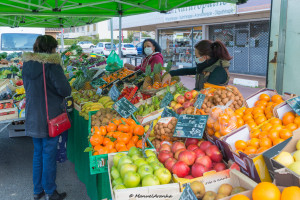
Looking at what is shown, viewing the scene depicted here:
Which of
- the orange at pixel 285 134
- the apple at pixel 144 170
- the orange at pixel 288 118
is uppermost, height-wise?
the orange at pixel 288 118

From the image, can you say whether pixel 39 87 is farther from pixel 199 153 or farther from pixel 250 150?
pixel 250 150

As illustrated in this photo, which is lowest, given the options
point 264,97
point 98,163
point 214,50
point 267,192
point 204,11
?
point 98,163

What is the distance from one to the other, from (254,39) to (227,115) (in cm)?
1175

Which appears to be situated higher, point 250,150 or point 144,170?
point 250,150

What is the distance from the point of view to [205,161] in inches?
80.9

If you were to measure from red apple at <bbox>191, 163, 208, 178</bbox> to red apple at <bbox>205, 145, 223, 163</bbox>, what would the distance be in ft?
0.53

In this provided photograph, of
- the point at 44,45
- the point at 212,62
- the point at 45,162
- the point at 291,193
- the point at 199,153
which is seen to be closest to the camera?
the point at 291,193

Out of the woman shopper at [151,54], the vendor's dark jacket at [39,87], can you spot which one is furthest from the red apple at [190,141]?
the woman shopper at [151,54]

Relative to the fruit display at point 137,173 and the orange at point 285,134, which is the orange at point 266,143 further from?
the fruit display at point 137,173

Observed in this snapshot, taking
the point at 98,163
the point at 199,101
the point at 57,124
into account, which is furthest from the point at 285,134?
the point at 57,124

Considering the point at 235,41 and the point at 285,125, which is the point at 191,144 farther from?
the point at 235,41

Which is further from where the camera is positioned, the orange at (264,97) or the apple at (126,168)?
the orange at (264,97)

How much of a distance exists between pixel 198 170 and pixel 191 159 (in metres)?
0.14

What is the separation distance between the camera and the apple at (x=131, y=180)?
6.02 feet
